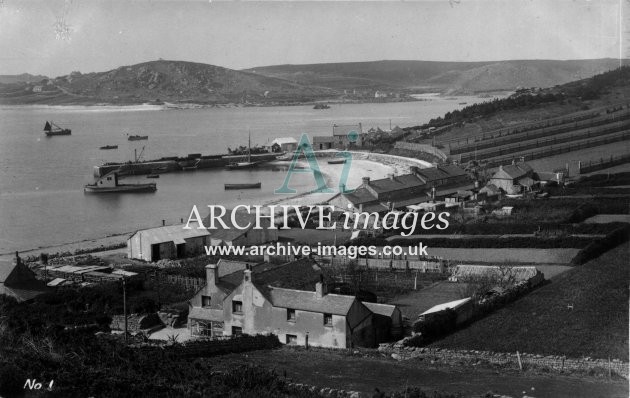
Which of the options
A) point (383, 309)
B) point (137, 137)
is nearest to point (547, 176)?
point (383, 309)

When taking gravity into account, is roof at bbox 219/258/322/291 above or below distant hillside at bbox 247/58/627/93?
below

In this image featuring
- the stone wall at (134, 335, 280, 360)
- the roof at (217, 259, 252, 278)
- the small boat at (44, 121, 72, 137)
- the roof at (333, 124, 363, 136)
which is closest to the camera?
the stone wall at (134, 335, 280, 360)

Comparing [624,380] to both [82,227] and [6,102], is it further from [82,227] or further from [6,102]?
[6,102]

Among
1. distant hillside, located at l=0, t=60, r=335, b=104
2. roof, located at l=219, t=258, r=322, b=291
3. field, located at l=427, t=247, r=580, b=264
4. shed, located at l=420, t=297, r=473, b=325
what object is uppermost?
distant hillside, located at l=0, t=60, r=335, b=104

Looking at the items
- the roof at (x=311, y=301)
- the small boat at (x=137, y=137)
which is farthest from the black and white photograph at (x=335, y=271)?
the small boat at (x=137, y=137)

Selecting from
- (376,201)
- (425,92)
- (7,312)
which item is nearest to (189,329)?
(7,312)

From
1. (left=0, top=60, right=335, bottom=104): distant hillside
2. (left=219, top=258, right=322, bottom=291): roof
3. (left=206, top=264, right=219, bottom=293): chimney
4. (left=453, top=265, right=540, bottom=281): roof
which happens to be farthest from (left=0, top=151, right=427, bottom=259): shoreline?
(left=0, top=60, right=335, bottom=104): distant hillside

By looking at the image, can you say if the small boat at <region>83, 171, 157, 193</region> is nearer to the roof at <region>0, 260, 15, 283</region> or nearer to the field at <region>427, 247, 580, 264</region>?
the roof at <region>0, 260, 15, 283</region>

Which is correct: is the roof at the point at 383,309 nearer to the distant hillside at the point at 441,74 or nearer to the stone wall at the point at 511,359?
the stone wall at the point at 511,359
